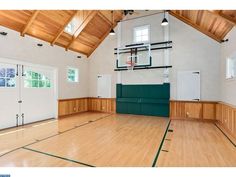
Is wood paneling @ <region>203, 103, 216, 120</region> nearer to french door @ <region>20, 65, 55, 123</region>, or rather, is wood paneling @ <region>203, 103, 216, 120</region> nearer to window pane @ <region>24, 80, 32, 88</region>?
french door @ <region>20, 65, 55, 123</region>

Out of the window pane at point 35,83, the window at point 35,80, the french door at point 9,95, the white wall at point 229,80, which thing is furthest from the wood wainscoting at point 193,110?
the french door at point 9,95

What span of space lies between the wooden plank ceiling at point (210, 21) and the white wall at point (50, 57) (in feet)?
17.0

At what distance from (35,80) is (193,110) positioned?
6553 mm

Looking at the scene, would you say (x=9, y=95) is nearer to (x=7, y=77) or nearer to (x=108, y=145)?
(x=7, y=77)

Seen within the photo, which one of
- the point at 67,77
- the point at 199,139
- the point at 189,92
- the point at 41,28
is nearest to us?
the point at 199,139

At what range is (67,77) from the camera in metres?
→ 7.78

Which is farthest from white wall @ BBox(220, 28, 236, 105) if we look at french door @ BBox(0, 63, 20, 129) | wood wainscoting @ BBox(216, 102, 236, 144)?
french door @ BBox(0, 63, 20, 129)

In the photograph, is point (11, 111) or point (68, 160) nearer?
point (68, 160)

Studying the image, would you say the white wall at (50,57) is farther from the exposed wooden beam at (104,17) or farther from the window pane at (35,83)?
the exposed wooden beam at (104,17)

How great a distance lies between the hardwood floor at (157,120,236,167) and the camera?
2887 millimetres

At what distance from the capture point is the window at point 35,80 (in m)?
5.93
